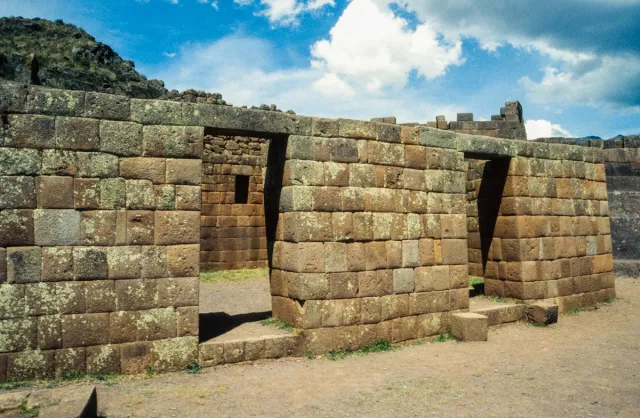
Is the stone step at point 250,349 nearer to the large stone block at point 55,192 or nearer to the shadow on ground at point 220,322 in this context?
the shadow on ground at point 220,322

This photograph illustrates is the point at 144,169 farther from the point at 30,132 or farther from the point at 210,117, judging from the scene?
the point at 30,132

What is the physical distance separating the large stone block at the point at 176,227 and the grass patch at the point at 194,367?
1.67 m

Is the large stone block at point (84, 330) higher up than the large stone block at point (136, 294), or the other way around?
the large stone block at point (136, 294)

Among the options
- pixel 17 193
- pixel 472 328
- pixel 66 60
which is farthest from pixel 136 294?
pixel 66 60

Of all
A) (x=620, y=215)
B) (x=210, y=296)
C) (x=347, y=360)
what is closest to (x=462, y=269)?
(x=347, y=360)

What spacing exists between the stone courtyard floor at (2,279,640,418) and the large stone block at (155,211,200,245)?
181cm

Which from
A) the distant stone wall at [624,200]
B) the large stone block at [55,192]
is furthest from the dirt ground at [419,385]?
the distant stone wall at [624,200]

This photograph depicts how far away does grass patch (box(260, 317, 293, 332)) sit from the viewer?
7.72 meters

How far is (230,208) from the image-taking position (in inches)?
653

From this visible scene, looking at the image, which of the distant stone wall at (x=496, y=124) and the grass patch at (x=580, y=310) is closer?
the grass patch at (x=580, y=310)

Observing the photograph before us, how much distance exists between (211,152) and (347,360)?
36.3ft

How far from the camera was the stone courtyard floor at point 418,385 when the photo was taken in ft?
17.1

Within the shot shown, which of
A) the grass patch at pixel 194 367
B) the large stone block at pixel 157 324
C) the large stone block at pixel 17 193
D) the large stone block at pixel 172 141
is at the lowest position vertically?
the grass patch at pixel 194 367

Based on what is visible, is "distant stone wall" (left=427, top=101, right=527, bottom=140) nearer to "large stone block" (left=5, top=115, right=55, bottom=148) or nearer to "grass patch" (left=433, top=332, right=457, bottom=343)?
"grass patch" (left=433, top=332, right=457, bottom=343)
